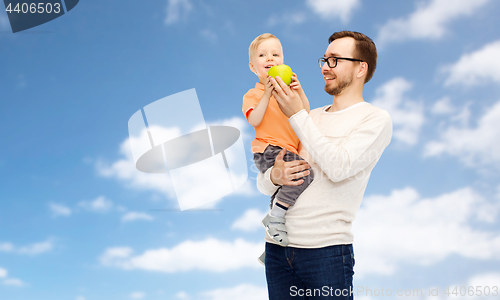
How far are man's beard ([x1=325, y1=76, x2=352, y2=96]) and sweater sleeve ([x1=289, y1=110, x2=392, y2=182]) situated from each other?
0.32m

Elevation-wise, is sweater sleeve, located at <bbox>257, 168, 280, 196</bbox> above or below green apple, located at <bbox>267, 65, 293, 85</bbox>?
below

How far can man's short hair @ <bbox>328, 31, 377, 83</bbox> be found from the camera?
2.75m

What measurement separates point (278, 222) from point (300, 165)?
1.38 ft

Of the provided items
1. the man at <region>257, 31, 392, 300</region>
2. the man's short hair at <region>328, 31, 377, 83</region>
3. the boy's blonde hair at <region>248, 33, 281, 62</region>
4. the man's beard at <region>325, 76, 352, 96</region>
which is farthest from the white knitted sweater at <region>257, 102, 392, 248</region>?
the boy's blonde hair at <region>248, 33, 281, 62</region>

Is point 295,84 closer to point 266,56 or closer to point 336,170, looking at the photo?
point 266,56

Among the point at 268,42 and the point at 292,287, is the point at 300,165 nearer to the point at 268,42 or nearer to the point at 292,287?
the point at 292,287

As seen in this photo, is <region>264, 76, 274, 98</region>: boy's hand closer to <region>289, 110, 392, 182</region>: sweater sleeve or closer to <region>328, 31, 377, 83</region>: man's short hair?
<region>289, 110, 392, 182</region>: sweater sleeve

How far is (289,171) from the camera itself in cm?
251

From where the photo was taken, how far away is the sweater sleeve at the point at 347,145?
2.34 metres

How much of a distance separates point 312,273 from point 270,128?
1063 mm

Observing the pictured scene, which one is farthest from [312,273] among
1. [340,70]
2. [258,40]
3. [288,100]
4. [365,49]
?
[258,40]

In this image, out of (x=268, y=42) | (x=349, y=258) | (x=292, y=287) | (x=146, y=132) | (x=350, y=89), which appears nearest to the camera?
(x=349, y=258)

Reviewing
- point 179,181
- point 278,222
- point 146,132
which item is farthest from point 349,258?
point 146,132

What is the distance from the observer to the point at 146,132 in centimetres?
411
